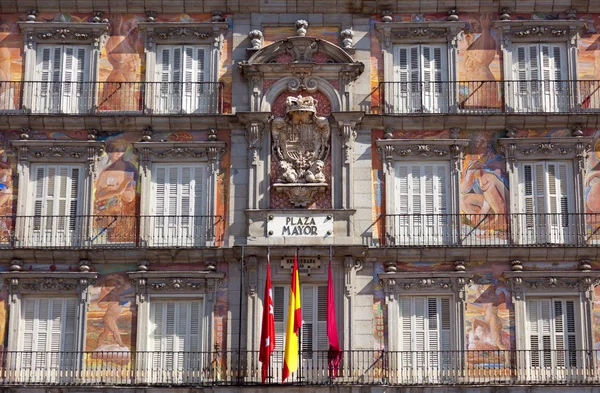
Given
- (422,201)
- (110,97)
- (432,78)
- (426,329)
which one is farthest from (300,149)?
(426,329)

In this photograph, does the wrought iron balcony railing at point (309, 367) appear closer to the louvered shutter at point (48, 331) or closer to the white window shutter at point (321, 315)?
the louvered shutter at point (48, 331)

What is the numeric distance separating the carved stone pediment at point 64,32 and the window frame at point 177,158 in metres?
3.39

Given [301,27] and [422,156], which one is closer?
[422,156]

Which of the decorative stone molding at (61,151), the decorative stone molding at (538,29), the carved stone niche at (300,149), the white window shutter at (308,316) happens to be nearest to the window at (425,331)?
the white window shutter at (308,316)

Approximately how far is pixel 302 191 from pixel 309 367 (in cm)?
455

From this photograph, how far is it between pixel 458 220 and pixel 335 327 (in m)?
4.41

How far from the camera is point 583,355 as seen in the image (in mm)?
30156

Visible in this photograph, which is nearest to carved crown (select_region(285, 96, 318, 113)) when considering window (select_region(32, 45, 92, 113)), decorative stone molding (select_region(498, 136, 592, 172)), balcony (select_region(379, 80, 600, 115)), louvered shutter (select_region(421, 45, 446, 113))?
balcony (select_region(379, 80, 600, 115))

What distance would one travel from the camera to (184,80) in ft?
106

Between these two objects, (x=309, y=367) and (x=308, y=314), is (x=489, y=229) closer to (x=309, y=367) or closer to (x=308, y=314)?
(x=308, y=314)

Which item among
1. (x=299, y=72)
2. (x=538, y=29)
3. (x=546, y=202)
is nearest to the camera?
(x=546, y=202)

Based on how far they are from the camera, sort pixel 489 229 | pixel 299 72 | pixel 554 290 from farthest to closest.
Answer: pixel 299 72 → pixel 489 229 → pixel 554 290

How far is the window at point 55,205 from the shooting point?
31297 millimetres

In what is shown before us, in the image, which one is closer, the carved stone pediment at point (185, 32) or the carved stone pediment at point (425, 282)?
the carved stone pediment at point (425, 282)
